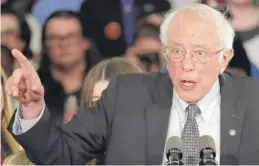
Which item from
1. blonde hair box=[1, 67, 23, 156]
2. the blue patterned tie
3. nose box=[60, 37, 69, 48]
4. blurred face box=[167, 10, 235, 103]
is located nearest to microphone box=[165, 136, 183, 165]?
the blue patterned tie

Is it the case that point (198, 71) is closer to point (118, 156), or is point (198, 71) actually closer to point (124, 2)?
point (118, 156)

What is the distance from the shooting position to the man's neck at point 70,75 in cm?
306

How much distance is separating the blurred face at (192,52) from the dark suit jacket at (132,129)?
0.16m

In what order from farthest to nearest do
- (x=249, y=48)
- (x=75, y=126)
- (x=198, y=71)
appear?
1. (x=249, y=48)
2. (x=75, y=126)
3. (x=198, y=71)

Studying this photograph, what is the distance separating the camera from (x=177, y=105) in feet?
6.23

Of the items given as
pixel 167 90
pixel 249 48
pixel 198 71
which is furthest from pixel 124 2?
pixel 198 71

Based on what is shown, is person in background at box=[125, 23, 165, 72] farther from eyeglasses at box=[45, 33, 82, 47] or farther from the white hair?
the white hair

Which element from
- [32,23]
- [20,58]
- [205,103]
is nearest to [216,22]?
[205,103]

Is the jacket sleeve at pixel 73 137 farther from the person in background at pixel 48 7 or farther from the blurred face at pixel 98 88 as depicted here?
the person in background at pixel 48 7

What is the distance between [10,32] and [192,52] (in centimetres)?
167

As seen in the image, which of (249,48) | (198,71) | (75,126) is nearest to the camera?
(198,71)

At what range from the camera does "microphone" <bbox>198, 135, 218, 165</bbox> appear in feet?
4.29

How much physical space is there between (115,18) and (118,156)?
4.45 ft

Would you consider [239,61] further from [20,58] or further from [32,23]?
[20,58]
